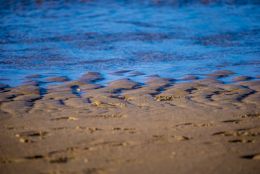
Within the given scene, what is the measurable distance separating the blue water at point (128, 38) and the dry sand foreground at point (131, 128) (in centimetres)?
88

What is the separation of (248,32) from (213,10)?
12.7 feet

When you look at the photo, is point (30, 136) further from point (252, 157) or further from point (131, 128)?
point (252, 157)

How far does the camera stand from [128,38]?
9.17 meters

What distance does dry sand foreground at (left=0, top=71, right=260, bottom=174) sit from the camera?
10.1ft

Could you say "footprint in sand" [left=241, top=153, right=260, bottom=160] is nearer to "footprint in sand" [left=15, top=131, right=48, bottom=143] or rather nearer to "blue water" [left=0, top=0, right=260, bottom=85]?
"footprint in sand" [left=15, top=131, right=48, bottom=143]

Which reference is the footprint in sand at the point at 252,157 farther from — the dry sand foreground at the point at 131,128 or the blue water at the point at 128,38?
the blue water at the point at 128,38

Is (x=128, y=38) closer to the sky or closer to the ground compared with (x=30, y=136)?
closer to the ground

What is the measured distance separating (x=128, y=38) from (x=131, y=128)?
218 inches

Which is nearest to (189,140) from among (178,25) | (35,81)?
(35,81)

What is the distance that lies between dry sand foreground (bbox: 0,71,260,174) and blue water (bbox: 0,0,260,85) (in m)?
0.88

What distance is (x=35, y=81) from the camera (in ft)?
19.0

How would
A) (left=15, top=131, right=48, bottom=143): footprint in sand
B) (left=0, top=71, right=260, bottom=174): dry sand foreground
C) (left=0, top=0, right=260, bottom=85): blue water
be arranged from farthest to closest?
(left=0, top=0, right=260, bottom=85): blue water
(left=15, top=131, right=48, bottom=143): footprint in sand
(left=0, top=71, right=260, bottom=174): dry sand foreground

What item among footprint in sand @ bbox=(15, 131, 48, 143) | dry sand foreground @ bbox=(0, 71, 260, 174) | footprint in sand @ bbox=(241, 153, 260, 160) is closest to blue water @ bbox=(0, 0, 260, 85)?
dry sand foreground @ bbox=(0, 71, 260, 174)

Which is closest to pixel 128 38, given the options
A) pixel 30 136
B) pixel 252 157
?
pixel 30 136
